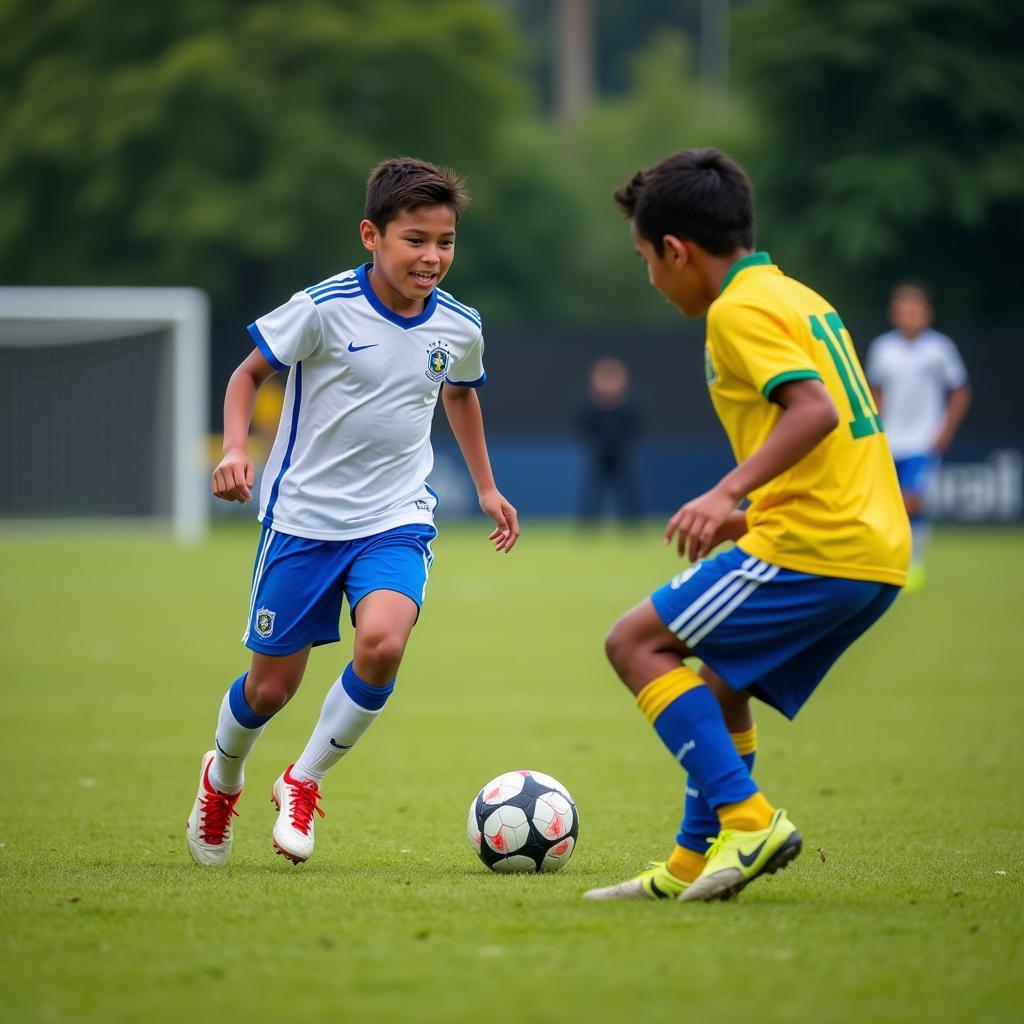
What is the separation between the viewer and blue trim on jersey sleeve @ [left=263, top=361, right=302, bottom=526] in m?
5.52

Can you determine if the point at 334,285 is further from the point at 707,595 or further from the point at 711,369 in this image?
the point at 707,595

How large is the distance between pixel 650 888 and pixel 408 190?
7.27 ft

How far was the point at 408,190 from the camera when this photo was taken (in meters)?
5.36

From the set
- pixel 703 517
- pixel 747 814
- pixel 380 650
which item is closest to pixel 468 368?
pixel 380 650

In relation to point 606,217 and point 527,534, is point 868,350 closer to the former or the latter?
point 527,534

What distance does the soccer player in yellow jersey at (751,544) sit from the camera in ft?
14.2

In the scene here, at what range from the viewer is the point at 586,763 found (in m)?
7.80

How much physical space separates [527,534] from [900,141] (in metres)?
13.7

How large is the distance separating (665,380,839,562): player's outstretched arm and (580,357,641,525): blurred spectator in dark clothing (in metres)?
21.0

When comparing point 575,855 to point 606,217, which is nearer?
point 575,855

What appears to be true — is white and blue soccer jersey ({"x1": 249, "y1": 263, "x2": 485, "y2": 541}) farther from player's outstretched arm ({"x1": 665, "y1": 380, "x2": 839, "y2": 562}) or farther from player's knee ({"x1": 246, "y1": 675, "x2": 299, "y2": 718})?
player's outstretched arm ({"x1": 665, "y1": 380, "x2": 839, "y2": 562})

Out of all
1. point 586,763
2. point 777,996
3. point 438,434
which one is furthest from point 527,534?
point 777,996

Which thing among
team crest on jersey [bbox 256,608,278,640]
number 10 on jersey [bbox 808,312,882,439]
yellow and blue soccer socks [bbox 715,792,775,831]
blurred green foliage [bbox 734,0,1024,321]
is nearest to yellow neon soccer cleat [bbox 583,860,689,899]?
yellow and blue soccer socks [bbox 715,792,775,831]

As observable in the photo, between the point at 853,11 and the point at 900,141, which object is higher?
the point at 853,11
